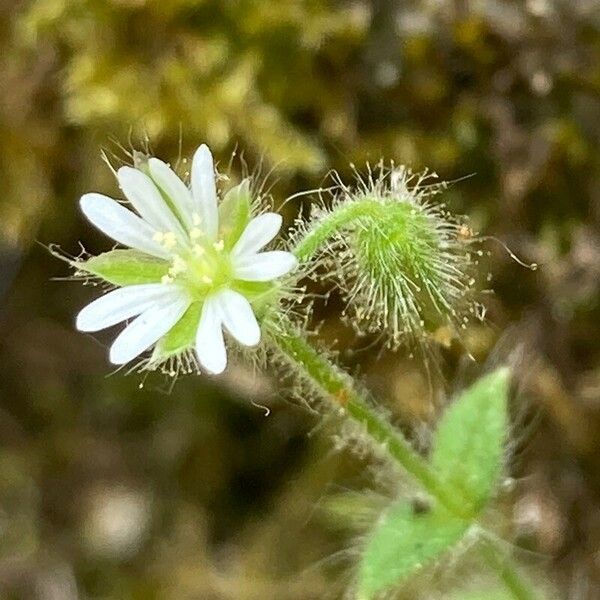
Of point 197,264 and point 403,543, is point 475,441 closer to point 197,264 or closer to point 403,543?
point 403,543

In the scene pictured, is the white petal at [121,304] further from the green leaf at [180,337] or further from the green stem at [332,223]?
the green stem at [332,223]

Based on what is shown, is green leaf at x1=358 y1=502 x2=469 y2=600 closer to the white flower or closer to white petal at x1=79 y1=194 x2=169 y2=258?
the white flower

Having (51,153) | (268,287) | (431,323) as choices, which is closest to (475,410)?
(431,323)

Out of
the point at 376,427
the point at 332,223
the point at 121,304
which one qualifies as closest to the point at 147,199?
the point at 121,304

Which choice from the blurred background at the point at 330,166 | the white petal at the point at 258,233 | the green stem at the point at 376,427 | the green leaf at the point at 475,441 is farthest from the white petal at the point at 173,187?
the green leaf at the point at 475,441

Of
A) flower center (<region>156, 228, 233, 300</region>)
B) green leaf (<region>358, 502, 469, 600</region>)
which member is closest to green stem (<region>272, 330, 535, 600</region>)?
green leaf (<region>358, 502, 469, 600</region>)
